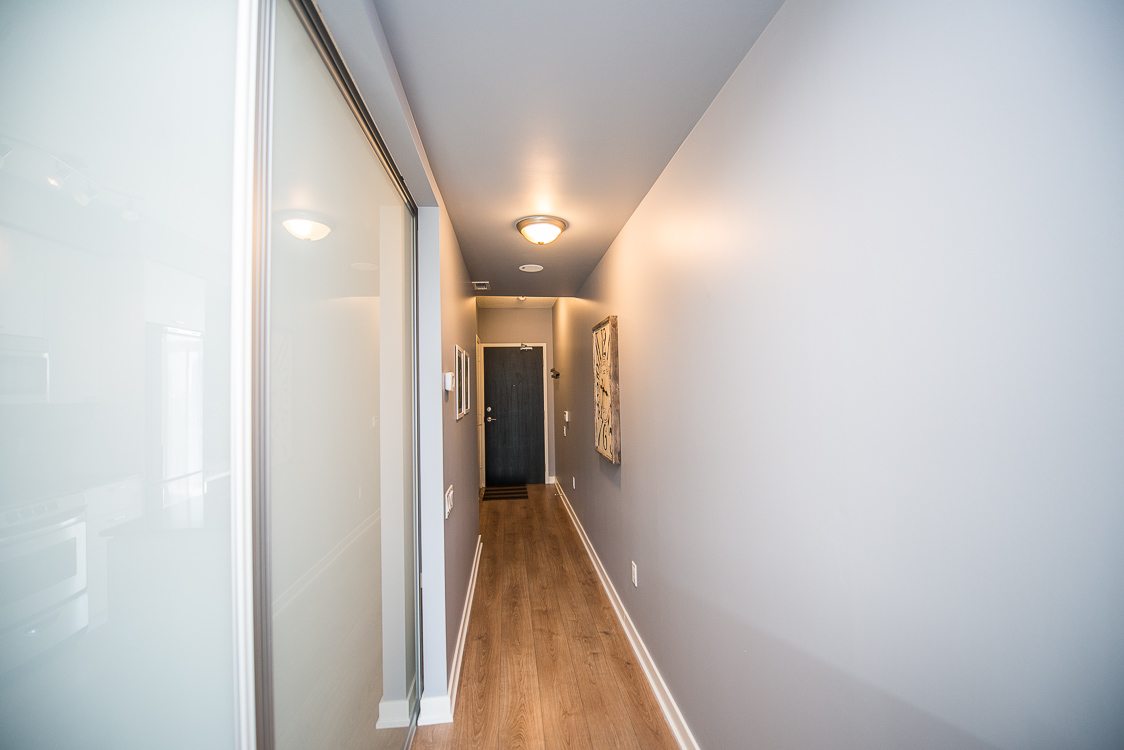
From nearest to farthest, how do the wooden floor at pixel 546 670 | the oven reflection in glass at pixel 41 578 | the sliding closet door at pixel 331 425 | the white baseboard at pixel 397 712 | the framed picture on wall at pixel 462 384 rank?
the oven reflection in glass at pixel 41 578 < the sliding closet door at pixel 331 425 < the white baseboard at pixel 397 712 < the wooden floor at pixel 546 670 < the framed picture on wall at pixel 462 384

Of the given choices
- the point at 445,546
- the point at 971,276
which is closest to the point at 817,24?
the point at 971,276

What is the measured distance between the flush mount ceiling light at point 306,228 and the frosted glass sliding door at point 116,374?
19 cm

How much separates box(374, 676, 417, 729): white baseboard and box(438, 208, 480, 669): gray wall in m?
0.27

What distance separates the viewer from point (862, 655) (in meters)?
0.93

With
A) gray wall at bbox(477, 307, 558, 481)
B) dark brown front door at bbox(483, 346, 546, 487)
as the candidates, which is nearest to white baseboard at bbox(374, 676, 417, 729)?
dark brown front door at bbox(483, 346, 546, 487)

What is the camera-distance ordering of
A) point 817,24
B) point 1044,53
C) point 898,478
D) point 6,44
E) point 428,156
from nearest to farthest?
point 6,44
point 1044,53
point 898,478
point 817,24
point 428,156

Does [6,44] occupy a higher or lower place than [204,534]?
higher

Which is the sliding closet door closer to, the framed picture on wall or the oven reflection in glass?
the oven reflection in glass

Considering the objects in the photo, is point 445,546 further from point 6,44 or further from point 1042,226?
point 1042,226

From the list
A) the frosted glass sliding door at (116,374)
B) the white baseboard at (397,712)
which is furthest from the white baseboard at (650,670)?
the frosted glass sliding door at (116,374)

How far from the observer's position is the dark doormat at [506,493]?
597 centimetres

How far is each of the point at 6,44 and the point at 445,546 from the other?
79.7 inches

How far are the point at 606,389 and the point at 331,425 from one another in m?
2.20

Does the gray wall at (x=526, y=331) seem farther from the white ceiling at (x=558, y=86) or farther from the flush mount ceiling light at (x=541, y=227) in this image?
the white ceiling at (x=558, y=86)
